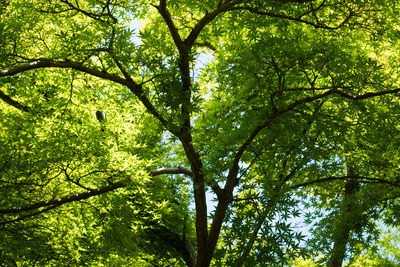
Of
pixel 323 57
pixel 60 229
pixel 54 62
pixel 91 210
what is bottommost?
pixel 60 229

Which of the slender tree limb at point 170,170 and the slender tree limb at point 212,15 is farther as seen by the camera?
the slender tree limb at point 170,170

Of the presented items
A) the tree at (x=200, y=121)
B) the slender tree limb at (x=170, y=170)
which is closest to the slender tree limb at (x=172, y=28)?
the tree at (x=200, y=121)

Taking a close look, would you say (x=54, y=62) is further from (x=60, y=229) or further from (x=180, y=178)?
(x=180, y=178)

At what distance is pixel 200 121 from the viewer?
745cm

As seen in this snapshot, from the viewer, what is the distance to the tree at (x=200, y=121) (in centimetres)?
546

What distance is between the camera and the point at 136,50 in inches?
220

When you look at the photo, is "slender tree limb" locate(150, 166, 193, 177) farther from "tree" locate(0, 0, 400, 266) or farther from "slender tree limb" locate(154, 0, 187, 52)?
"slender tree limb" locate(154, 0, 187, 52)

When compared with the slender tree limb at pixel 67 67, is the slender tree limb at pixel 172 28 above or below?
above

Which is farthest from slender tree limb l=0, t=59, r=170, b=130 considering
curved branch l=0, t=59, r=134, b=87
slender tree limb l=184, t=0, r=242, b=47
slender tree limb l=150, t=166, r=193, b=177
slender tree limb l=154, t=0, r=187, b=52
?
slender tree limb l=150, t=166, r=193, b=177

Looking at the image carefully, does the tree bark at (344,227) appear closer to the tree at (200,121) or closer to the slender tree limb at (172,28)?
the tree at (200,121)

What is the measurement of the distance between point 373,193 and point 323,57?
333cm

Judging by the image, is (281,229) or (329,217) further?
(329,217)

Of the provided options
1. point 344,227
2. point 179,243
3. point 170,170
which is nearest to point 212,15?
point 170,170

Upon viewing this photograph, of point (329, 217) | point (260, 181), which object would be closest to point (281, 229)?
point (260, 181)
